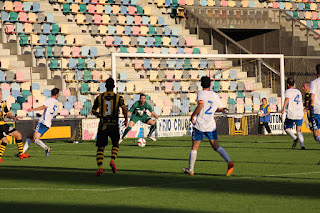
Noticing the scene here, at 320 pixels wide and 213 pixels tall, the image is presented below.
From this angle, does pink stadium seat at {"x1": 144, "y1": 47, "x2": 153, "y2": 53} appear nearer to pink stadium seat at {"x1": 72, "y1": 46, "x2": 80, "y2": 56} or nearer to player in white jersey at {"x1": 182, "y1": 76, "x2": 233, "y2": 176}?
pink stadium seat at {"x1": 72, "y1": 46, "x2": 80, "y2": 56}

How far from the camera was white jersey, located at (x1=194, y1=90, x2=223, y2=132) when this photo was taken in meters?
11.3

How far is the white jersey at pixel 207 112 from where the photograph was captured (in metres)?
11.3

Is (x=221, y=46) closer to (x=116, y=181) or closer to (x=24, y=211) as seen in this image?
(x=116, y=181)

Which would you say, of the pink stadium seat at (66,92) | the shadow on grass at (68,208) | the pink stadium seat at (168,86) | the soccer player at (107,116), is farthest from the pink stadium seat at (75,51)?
the shadow on grass at (68,208)

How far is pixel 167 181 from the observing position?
10609 mm

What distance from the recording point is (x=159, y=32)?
33500 mm

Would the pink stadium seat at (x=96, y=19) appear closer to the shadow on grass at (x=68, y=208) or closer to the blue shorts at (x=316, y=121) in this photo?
the blue shorts at (x=316, y=121)

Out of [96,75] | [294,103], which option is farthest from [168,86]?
[294,103]

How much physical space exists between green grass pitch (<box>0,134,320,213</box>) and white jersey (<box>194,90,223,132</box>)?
892 mm

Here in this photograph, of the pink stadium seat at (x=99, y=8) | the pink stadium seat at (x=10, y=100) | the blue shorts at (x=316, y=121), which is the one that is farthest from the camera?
the pink stadium seat at (x=99, y=8)

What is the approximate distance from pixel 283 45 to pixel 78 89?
12336 millimetres

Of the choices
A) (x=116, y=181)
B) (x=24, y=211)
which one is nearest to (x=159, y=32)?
(x=116, y=181)

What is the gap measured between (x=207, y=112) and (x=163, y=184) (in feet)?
5.97

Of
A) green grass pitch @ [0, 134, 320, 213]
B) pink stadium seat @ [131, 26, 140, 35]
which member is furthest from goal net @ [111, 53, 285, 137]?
green grass pitch @ [0, 134, 320, 213]
